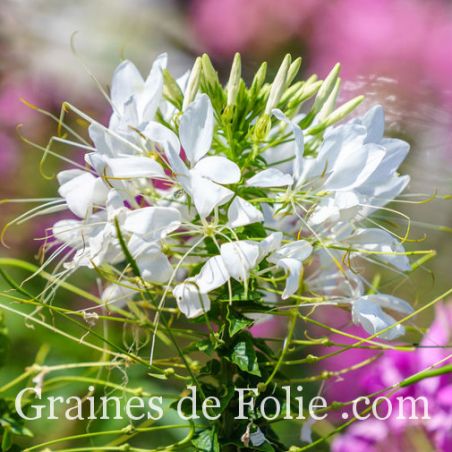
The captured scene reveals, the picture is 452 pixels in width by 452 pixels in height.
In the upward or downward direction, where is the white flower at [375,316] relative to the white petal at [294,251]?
downward

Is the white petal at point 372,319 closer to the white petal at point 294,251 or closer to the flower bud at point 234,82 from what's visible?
the white petal at point 294,251

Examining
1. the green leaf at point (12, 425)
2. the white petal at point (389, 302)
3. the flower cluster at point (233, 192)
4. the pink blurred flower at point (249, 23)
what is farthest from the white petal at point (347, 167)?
the pink blurred flower at point (249, 23)

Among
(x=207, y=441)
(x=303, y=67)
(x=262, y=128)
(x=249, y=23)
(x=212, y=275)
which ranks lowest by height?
(x=207, y=441)

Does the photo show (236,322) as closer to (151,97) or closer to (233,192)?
(233,192)

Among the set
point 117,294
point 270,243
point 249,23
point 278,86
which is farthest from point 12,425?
point 249,23

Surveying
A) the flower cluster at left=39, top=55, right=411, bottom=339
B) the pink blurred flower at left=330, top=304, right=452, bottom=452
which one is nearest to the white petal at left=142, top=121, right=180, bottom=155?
the flower cluster at left=39, top=55, right=411, bottom=339
